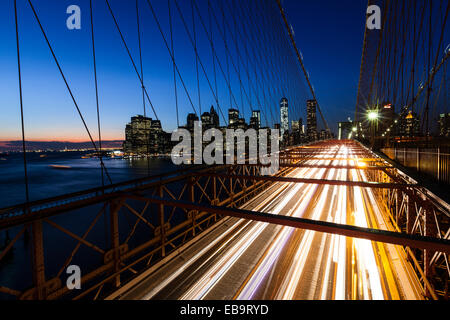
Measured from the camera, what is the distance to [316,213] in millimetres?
8555

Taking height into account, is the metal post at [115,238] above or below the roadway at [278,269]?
above

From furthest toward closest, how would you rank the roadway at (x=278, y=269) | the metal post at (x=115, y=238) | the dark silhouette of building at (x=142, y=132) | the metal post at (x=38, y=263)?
1. the dark silhouette of building at (x=142, y=132)
2. the metal post at (x=115, y=238)
3. the roadway at (x=278, y=269)
4. the metal post at (x=38, y=263)

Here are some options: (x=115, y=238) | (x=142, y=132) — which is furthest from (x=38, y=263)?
(x=142, y=132)

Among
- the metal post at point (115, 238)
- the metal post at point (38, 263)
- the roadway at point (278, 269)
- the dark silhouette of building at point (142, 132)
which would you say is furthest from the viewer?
the dark silhouette of building at point (142, 132)

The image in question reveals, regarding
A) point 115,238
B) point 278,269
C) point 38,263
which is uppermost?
point 38,263

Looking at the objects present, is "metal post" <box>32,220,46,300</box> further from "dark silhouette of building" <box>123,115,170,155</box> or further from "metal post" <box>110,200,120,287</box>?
"dark silhouette of building" <box>123,115,170,155</box>

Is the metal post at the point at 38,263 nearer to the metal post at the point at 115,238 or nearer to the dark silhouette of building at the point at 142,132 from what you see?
the metal post at the point at 115,238

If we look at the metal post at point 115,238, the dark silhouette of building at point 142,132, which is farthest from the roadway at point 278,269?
the dark silhouette of building at point 142,132

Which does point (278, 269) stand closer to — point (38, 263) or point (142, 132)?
point (38, 263)

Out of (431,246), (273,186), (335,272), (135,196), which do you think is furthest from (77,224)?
(431,246)

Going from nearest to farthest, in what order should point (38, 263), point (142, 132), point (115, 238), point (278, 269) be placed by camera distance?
point (38, 263) → point (115, 238) → point (278, 269) → point (142, 132)

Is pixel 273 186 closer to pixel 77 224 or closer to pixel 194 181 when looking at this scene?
pixel 194 181

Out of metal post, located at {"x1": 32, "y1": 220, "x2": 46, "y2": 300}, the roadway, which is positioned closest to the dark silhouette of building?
the roadway
